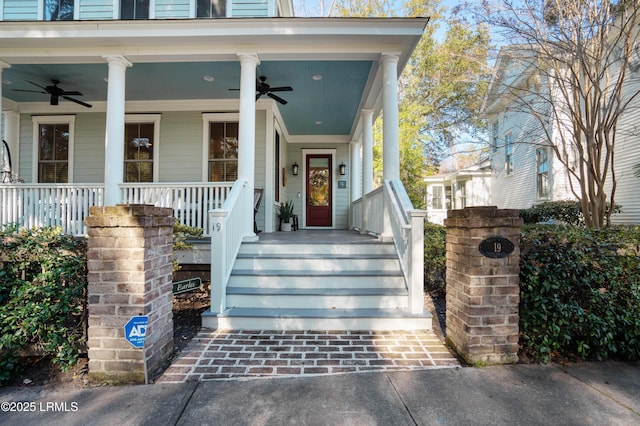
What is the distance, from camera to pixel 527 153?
9930 mm

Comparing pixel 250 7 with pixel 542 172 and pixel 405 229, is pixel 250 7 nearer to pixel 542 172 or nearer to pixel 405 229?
pixel 405 229

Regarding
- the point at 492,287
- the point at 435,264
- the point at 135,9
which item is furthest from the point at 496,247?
the point at 135,9

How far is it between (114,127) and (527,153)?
1082cm

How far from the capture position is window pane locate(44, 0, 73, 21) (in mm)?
6082

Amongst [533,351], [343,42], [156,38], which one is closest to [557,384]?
[533,351]

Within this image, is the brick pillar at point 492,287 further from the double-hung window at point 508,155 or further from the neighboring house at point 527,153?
the double-hung window at point 508,155

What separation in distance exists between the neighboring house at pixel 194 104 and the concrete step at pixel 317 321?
0.06m

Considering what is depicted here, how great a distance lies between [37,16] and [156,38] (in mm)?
3757

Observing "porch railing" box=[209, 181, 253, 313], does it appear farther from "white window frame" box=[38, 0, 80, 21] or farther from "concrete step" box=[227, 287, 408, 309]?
"white window frame" box=[38, 0, 80, 21]

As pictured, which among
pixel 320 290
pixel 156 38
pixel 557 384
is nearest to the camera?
pixel 557 384

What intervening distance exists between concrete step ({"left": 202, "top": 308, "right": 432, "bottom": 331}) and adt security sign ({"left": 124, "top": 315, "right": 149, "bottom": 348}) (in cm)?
106

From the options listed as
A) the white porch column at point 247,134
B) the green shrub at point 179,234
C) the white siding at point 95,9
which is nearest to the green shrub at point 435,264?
the white porch column at point 247,134

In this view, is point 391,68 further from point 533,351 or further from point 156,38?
point 533,351

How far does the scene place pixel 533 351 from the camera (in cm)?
248
